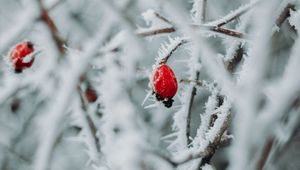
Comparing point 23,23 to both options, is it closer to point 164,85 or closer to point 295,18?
point 164,85

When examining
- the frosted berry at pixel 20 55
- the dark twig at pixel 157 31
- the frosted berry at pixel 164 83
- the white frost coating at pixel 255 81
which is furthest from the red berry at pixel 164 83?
the white frost coating at pixel 255 81

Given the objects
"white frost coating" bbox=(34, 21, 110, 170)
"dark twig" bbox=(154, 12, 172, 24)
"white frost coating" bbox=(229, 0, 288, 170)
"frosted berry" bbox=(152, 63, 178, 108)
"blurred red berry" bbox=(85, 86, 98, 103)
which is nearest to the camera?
"white frost coating" bbox=(229, 0, 288, 170)

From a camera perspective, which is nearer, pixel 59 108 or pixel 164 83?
pixel 59 108

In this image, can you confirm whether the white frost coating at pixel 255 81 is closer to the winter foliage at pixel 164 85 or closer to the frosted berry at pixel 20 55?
the winter foliage at pixel 164 85

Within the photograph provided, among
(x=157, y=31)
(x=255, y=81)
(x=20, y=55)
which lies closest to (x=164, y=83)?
(x=157, y=31)

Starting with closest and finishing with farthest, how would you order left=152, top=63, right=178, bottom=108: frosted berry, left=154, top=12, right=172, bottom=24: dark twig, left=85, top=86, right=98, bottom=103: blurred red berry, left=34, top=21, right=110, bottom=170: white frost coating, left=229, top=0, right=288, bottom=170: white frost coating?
left=229, top=0, right=288, bottom=170: white frost coating < left=34, top=21, right=110, bottom=170: white frost coating < left=154, top=12, right=172, bottom=24: dark twig < left=152, top=63, right=178, bottom=108: frosted berry < left=85, top=86, right=98, bottom=103: blurred red berry

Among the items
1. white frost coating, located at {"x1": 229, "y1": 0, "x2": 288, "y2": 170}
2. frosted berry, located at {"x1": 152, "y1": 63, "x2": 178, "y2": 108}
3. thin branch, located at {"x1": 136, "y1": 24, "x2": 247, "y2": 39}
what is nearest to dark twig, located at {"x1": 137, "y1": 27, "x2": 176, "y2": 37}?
thin branch, located at {"x1": 136, "y1": 24, "x2": 247, "y2": 39}

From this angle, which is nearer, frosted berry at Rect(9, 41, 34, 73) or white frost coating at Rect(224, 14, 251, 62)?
white frost coating at Rect(224, 14, 251, 62)

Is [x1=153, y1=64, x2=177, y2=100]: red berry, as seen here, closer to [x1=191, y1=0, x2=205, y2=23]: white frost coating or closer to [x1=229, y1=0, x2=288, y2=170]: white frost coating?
[x1=191, y1=0, x2=205, y2=23]: white frost coating
